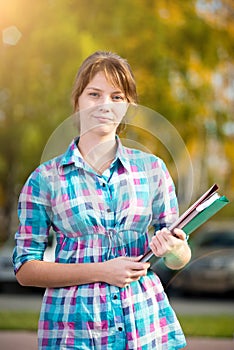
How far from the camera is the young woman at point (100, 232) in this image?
2.13 metres

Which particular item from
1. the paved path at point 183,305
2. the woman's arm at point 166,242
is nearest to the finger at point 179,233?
the woman's arm at point 166,242

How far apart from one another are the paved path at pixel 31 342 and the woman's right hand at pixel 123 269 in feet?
17.1

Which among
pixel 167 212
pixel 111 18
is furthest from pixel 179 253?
pixel 111 18

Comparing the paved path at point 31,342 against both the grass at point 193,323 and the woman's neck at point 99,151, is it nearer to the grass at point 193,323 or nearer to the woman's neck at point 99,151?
the grass at point 193,323

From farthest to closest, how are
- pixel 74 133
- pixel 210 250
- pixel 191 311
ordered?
pixel 210 250, pixel 191 311, pixel 74 133

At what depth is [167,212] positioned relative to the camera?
2.24 meters

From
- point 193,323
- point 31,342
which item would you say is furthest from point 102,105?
point 193,323

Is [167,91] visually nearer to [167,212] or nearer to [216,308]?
[216,308]

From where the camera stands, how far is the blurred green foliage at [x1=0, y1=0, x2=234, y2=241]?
14.4 metres

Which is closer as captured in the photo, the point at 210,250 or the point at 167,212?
the point at 167,212

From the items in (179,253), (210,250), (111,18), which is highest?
(111,18)

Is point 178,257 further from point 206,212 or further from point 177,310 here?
point 177,310

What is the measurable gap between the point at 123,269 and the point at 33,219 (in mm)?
313

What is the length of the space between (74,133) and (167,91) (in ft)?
43.6
